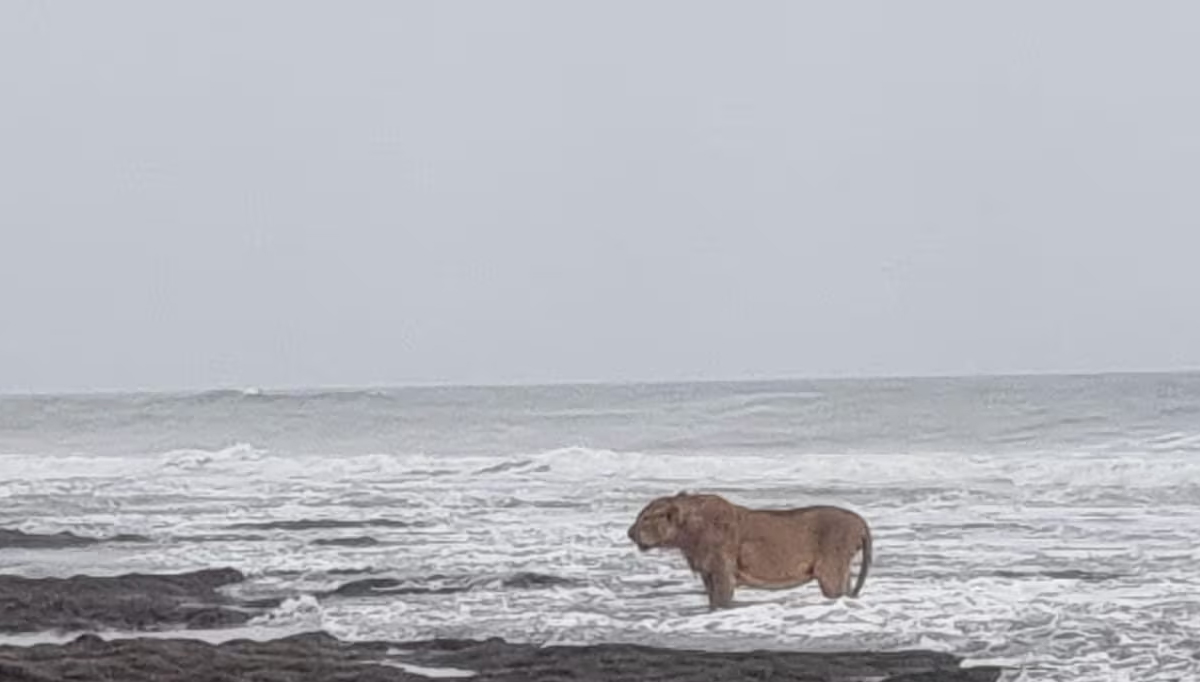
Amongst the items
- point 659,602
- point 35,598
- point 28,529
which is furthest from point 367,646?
point 28,529

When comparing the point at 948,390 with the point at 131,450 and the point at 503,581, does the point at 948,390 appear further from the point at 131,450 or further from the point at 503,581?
the point at 503,581

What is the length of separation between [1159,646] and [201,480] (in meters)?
18.6

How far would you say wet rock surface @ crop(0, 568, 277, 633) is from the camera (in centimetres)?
1073

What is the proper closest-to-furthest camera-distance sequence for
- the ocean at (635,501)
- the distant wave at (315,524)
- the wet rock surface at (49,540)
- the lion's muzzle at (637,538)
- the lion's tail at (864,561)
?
1. the ocean at (635,501)
2. the lion's tail at (864,561)
3. the lion's muzzle at (637,538)
4. the wet rock surface at (49,540)
5. the distant wave at (315,524)

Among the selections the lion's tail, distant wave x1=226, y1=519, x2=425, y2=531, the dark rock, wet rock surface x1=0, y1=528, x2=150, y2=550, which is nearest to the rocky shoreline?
the lion's tail

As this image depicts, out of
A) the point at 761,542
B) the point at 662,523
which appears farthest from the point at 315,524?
the point at 761,542

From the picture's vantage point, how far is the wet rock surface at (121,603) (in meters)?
10.7

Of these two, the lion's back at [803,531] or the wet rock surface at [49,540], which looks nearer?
the lion's back at [803,531]

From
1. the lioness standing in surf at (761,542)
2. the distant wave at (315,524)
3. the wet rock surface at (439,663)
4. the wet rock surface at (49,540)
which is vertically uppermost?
the lioness standing in surf at (761,542)

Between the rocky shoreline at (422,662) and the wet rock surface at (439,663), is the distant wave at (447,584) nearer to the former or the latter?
the rocky shoreline at (422,662)

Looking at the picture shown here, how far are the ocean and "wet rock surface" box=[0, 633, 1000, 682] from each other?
1.78 feet

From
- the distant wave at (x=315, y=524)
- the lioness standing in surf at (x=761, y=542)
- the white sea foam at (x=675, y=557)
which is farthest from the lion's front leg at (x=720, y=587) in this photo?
the distant wave at (x=315, y=524)

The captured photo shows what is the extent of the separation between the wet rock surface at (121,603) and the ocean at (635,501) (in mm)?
386

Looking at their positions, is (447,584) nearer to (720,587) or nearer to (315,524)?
(720,587)
